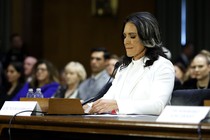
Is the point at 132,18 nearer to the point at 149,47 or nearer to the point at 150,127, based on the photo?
the point at 149,47

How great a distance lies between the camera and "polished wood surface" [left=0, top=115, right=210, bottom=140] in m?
2.29

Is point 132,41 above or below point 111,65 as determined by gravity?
above

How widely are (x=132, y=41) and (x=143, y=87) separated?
12.9 inches

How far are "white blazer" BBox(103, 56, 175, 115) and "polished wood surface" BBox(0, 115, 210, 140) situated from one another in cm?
49

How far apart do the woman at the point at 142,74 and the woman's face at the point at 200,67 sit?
2845 mm

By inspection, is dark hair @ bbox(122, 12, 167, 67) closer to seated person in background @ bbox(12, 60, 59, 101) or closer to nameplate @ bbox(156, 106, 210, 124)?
nameplate @ bbox(156, 106, 210, 124)

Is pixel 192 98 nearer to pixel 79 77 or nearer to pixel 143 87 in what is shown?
pixel 143 87

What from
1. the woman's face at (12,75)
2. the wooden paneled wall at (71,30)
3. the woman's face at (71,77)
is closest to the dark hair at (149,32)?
the woman's face at (71,77)

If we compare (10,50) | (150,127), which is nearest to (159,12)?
(10,50)

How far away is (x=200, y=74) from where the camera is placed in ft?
21.3

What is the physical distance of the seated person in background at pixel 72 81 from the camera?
7.43 meters

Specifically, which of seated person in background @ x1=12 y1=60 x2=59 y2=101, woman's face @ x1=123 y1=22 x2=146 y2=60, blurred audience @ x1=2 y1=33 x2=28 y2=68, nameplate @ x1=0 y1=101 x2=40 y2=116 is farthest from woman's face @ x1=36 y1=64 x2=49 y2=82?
nameplate @ x1=0 y1=101 x2=40 y2=116

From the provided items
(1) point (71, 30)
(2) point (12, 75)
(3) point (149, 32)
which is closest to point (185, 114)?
(3) point (149, 32)

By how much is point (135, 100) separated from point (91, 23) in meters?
7.94
